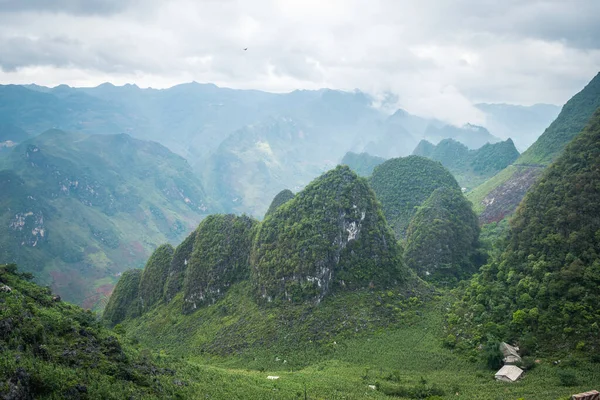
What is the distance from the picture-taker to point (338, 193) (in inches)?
2825

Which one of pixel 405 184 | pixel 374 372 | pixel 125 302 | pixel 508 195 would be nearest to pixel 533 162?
pixel 508 195

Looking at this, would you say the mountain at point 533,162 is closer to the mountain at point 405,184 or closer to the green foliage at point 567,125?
the green foliage at point 567,125

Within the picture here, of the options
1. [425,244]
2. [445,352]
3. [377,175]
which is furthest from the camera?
[377,175]

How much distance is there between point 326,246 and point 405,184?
7101 cm

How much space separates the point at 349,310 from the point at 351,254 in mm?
10870

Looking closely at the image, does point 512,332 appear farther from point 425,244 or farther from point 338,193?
point 425,244

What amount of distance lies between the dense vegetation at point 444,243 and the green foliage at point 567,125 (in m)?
54.3

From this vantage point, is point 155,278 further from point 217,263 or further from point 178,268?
point 217,263

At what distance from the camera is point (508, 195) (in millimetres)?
121000

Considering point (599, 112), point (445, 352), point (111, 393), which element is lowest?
point (445, 352)

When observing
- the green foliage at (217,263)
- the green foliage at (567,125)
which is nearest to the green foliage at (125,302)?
the green foliage at (217,263)

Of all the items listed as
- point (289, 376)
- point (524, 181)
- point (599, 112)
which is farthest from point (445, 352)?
point (524, 181)

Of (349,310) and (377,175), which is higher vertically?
(377,175)

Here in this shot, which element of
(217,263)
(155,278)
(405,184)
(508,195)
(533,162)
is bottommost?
(155,278)
